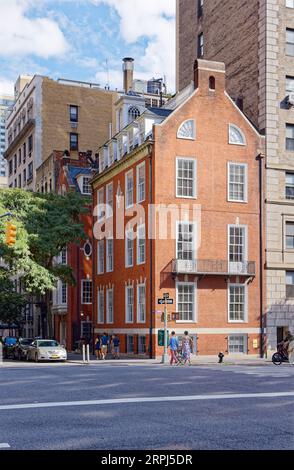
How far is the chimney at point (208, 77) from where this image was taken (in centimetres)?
Answer: 4488

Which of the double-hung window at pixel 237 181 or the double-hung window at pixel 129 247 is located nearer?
the double-hung window at pixel 237 181

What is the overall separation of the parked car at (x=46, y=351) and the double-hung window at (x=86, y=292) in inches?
628

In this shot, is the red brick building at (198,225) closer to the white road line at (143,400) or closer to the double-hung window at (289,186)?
the double-hung window at (289,186)

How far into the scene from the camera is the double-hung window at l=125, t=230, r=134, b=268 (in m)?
46.5

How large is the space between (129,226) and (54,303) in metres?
18.9

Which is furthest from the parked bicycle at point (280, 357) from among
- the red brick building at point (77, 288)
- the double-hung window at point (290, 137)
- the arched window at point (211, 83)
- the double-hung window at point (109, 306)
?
the red brick building at point (77, 288)

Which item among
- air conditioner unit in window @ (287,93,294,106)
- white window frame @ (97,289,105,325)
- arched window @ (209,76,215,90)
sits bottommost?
white window frame @ (97,289,105,325)

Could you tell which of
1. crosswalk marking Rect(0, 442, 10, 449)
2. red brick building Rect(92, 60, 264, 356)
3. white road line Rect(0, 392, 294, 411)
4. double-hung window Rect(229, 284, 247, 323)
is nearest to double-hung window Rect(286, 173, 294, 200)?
red brick building Rect(92, 60, 264, 356)

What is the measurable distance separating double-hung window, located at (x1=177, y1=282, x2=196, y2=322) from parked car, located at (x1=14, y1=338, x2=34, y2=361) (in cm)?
993

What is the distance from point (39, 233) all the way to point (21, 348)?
748 cm

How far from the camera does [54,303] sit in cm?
6306

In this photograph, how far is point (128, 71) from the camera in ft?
269

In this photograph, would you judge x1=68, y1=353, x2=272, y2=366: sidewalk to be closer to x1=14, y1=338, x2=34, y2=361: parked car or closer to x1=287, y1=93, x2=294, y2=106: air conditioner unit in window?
x1=14, y1=338, x2=34, y2=361: parked car

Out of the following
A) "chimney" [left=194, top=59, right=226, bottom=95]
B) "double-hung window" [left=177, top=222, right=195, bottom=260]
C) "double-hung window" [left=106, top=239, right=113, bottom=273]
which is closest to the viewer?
"double-hung window" [left=177, top=222, right=195, bottom=260]
